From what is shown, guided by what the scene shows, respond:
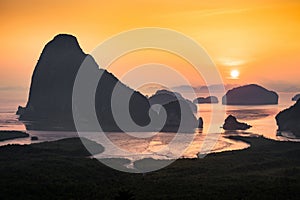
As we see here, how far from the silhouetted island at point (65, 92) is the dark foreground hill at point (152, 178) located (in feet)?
280

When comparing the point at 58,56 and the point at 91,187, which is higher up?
the point at 58,56

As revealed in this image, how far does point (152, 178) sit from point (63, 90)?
459ft

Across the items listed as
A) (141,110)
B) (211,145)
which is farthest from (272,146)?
(141,110)

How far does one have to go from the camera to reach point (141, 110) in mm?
166375

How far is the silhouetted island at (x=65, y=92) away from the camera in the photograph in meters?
164

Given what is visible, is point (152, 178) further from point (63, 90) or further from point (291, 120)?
point (63, 90)

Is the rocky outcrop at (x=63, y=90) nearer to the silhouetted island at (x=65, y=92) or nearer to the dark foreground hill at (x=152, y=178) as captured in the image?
the silhouetted island at (x=65, y=92)

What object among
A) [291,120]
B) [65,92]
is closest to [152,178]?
[291,120]

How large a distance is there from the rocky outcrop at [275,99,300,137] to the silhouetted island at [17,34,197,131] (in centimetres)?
3443

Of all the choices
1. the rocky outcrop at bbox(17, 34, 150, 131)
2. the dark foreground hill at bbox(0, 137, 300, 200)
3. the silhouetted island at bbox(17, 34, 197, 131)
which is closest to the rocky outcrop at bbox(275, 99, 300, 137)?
the silhouetted island at bbox(17, 34, 197, 131)

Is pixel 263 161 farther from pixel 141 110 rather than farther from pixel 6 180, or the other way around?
pixel 141 110

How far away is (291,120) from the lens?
461 ft

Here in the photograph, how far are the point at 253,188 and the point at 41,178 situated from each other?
1053 inches

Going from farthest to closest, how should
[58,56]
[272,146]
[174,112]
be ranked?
[58,56], [174,112], [272,146]
